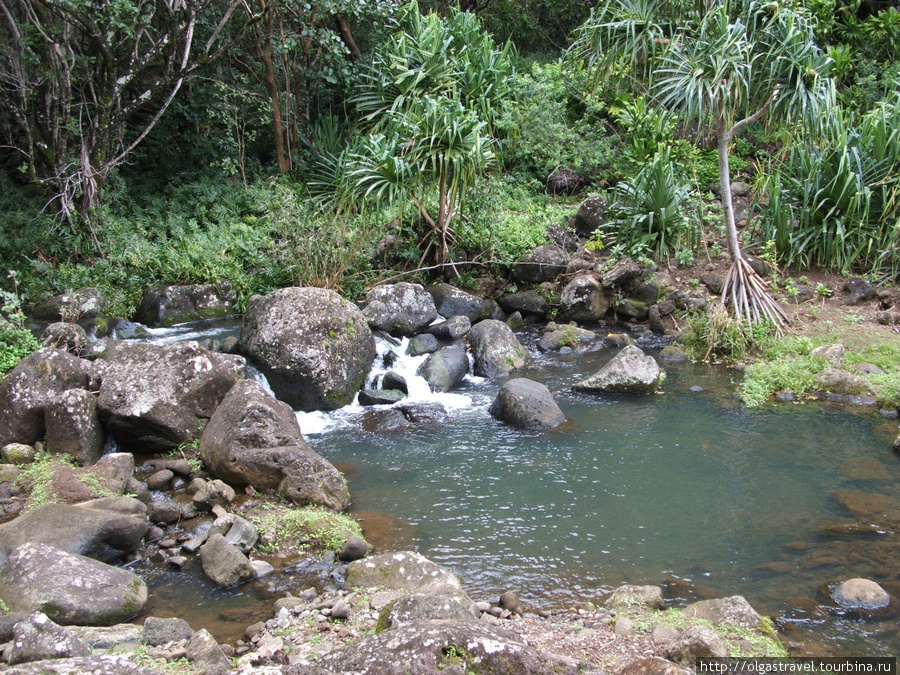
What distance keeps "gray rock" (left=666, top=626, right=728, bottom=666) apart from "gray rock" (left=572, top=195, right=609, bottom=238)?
10031 mm

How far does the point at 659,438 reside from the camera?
298 inches

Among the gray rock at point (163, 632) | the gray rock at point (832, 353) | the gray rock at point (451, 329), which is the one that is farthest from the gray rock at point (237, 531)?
the gray rock at point (832, 353)

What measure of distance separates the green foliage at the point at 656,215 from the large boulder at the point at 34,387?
8603 millimetres

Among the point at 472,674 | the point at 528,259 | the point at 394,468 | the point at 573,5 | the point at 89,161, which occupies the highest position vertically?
Answer: the point at 573,5

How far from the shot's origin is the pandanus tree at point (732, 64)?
9.81 meters

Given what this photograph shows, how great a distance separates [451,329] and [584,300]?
2.34 m

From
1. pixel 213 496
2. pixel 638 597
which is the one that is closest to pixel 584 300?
pixel 213 496

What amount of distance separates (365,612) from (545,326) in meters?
7.75

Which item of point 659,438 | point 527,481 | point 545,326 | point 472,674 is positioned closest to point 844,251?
point 545,326

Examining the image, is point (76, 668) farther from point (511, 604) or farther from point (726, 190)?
point (726, 190)

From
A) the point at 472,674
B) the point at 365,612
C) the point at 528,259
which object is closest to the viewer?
the point at 472,674

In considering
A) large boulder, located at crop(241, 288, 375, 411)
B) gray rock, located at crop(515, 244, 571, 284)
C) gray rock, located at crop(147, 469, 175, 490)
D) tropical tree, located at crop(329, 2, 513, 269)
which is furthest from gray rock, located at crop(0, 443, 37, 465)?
gray rock, located at crop(515, 244, 571, 284)

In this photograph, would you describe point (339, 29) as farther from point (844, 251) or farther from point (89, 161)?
point (844, 251)

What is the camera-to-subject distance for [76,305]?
33.5 ft
